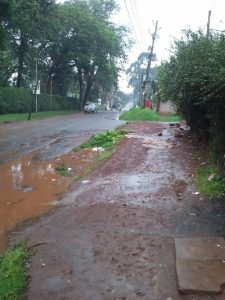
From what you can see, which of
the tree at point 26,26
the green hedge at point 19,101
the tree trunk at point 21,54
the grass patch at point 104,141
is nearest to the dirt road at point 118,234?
the grass patch at point 104,141

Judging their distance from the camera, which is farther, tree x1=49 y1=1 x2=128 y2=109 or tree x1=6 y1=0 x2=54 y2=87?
tree x1=49 y1=1 x2=128 y2=109

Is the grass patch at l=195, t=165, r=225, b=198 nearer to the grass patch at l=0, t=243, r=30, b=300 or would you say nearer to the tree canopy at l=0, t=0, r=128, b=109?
the grass patch at l=0, t=243, r=30, b=300

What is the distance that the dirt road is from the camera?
Result: 4504mm

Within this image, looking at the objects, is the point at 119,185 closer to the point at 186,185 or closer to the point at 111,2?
the point at 186,185

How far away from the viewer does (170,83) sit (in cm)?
1494

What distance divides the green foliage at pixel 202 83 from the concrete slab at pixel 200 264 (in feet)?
10.6

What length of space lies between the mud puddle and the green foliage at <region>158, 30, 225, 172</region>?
143 inches

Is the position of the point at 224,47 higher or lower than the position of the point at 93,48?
lower

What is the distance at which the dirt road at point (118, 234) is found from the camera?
450 centimetres

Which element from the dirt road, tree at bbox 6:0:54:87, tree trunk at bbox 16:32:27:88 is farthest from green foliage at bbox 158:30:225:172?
tree trunk at bbox 16:32:27:88

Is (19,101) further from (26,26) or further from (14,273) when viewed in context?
(14,273)

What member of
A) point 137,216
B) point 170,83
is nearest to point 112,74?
point 170,83

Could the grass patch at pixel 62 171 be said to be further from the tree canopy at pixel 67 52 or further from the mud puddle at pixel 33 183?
the tree canopy at pixel 67 52

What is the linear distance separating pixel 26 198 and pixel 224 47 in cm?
515
